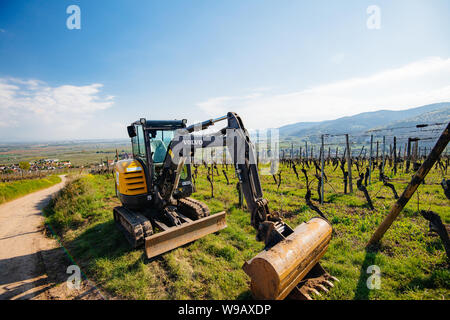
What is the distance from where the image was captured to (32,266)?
214 inches

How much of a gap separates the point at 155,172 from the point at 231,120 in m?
3.58

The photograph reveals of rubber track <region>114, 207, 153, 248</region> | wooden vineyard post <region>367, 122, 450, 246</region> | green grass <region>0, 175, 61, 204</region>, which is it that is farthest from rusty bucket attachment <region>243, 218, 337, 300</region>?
green grass <region>0, 175, 61, 204</region>

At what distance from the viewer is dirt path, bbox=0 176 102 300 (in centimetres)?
437

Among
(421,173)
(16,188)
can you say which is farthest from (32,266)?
(16,188)

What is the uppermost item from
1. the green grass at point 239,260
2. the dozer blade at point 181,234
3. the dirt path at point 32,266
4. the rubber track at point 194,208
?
the rubber track at point 194,208

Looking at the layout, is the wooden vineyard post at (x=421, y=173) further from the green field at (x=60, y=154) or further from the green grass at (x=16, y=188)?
the green field at (x=60, y=154)

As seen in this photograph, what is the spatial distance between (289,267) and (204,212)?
3987 millimetres

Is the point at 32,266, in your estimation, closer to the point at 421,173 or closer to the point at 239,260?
the point at 239,260

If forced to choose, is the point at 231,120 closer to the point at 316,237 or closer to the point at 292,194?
the point at 316,237

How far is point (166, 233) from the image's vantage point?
5.19 m

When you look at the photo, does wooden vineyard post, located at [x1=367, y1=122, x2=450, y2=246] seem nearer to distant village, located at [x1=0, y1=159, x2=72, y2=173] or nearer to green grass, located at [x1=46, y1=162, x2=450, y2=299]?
green grass, located at [x1=46, y1=162, x2=450, y2=299]

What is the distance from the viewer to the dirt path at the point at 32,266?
14.3 feet

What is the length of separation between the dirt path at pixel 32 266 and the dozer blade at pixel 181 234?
137 centimetres

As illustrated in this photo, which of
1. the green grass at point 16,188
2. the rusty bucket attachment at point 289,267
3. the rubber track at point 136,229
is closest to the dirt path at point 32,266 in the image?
the rubber track at point 136,229
